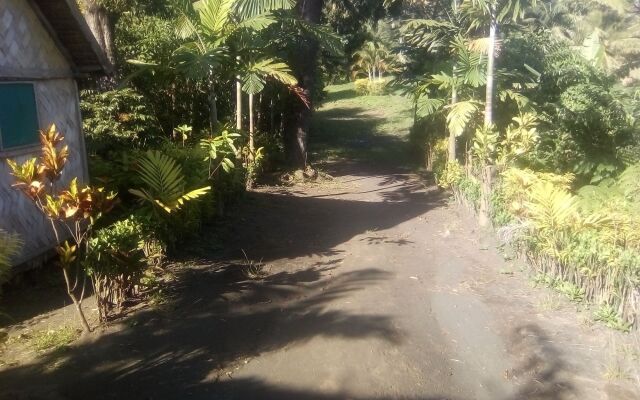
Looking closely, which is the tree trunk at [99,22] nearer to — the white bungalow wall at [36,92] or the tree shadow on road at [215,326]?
the white bungalow wall at [36,92]

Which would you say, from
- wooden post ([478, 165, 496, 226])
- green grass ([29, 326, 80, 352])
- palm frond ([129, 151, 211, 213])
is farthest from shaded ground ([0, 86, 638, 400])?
palm frond ([129, 151, 211, 213])

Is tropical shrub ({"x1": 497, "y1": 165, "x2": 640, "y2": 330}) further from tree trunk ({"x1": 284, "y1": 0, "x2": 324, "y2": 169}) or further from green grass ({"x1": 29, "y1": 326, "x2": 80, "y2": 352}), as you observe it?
tree trunk ({"x1": 284, "y1": 0, "x2": 324, "y2": 169})

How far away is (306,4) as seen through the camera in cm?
1484

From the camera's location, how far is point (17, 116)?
22.0 ft

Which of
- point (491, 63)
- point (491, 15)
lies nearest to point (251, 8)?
point (491, 15)

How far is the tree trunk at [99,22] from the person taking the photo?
1059 centimetres

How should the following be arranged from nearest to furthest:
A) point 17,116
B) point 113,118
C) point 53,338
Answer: point 53,338, point 17,116, point 113,118

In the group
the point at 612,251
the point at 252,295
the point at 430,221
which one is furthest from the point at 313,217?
the point at 612,251

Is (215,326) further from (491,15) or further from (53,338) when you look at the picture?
(491,15)

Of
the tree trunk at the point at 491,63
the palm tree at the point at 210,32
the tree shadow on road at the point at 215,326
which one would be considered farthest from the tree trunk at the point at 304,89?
the tree shadow on road at the point at 215,326

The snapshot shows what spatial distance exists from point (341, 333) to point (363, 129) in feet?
73.3

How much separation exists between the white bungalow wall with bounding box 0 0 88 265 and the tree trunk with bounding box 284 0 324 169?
7.85 meters

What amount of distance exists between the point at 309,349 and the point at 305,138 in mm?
11284

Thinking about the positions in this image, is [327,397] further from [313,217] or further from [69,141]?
[313,217]
